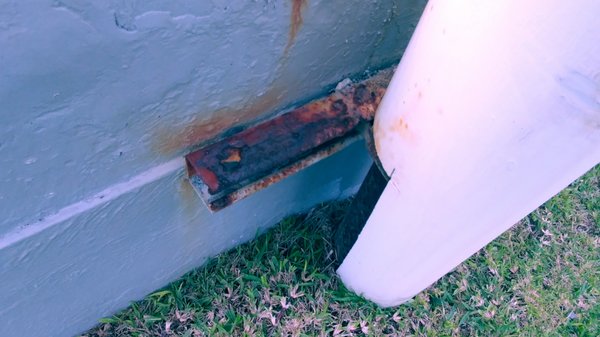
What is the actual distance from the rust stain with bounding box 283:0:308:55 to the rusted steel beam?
0.23m

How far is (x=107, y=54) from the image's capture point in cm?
103

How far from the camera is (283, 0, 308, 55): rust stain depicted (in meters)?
1.29

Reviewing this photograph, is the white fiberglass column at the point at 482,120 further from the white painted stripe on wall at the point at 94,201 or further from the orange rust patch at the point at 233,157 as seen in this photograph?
the white painted stripe on wall at the point at 94,201

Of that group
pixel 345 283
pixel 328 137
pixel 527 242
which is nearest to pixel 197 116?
pixel 328 137

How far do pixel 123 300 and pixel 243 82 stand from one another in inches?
38.5

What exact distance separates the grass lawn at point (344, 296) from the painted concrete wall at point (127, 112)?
15 cm

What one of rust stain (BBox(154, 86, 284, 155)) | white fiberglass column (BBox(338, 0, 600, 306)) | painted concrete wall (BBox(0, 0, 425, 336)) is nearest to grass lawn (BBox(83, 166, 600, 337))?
painted concrete wall (BBox(0, 0, 425, 336))

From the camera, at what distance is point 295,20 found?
1.32 metres

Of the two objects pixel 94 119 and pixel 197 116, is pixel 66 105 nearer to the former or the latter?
pixel 94 119

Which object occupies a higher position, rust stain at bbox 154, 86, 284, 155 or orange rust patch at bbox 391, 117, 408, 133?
rust stain at bbox 154, 86, 284, 155

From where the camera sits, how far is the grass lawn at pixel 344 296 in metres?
1.91

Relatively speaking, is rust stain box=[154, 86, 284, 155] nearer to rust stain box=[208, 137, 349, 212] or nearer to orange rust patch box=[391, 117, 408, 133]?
rust stain box=[208, 137, 349, 212]

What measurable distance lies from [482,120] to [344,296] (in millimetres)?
1135

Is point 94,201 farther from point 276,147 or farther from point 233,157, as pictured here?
point 276,147
